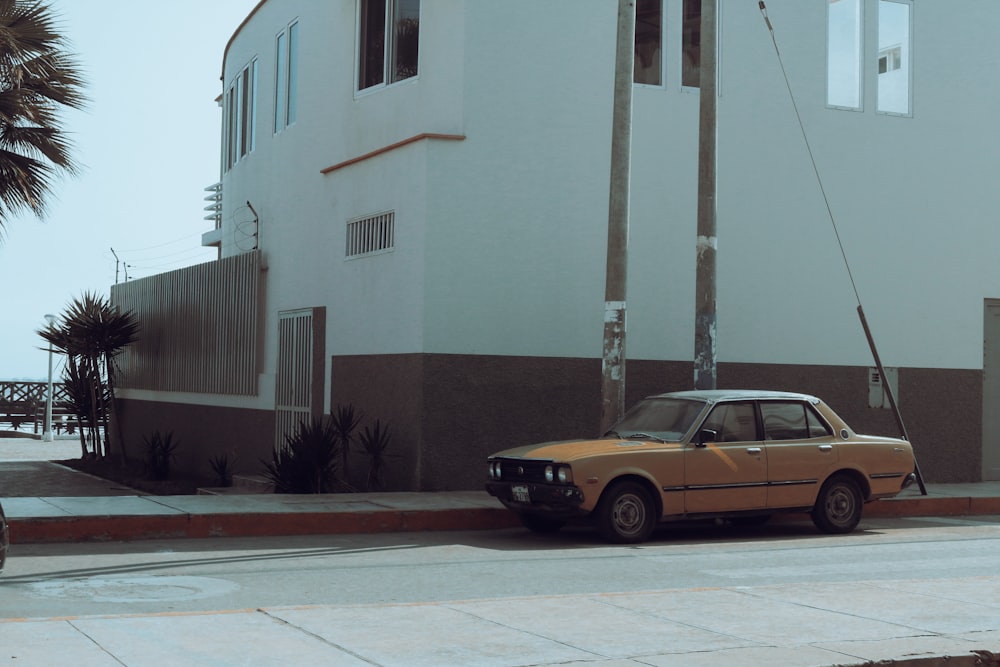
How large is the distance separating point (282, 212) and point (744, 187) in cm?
806

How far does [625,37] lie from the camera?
1473cm

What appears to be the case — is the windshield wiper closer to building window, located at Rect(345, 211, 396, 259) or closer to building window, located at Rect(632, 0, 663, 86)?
building window, located at Rect(345, 211, 396, 259)

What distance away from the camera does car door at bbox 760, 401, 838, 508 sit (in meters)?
13.4

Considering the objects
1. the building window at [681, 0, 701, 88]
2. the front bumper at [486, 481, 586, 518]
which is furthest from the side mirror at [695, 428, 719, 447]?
the building window at [681, 0, 701, 88]

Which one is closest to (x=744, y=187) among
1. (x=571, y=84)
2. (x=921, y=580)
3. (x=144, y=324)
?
(x=571, y=84)

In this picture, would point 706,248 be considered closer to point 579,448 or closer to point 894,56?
point 579,448

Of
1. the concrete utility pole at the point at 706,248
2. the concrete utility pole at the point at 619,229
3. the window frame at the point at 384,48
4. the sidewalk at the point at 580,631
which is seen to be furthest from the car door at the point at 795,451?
the window frame at the point at 384,48

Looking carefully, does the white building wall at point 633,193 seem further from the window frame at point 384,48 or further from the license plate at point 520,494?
the license plate at point 520,494

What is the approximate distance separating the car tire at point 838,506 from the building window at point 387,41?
8339mm

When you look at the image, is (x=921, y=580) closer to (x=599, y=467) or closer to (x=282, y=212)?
(x=599, y=467)

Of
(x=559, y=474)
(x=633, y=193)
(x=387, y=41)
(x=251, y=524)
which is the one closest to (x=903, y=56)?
(x=633, y=193)

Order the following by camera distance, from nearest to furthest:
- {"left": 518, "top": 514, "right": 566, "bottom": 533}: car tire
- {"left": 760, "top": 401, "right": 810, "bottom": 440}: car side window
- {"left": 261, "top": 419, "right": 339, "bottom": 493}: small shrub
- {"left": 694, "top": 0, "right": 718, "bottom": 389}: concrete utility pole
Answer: {"left": 518, "top": 514, "right": 566, "bottom": 533}: car tire
{"left": 760, "top": 401, "right": 810, "bottom": 440}: car side window
{"left": 694, "top": 0, "right": 718, "bottom": 389}: concrete utility pole
{"left": 261, "top": 419, "right": 339, "bottom": 493}: small shrub

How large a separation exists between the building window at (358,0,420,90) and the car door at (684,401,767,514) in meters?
7.48

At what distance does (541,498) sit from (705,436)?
6.27ft
